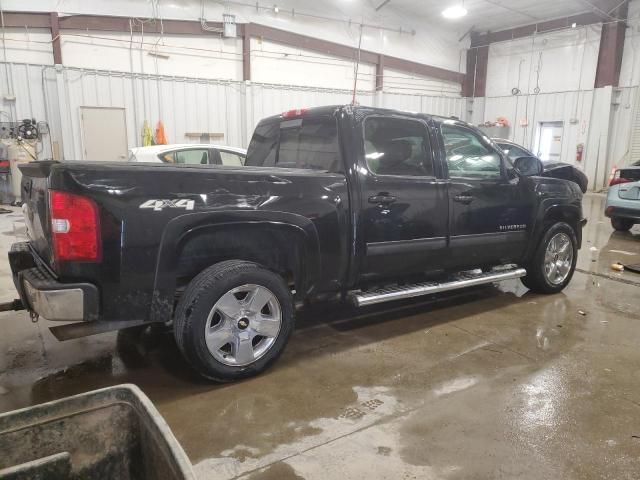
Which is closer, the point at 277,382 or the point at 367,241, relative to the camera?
the point at 277,382

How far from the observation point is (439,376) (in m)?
3.14

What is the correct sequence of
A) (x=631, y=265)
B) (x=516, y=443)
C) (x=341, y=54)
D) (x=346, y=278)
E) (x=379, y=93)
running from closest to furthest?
(x=516, y=443) → (x=346, y=278) → (x=631, y=265) → (x=341, y=54) → (x=379, y=93)

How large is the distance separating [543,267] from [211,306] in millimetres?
3598

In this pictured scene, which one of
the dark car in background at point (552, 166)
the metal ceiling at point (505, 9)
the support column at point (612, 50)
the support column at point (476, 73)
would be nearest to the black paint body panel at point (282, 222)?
the dark car in background at point (552, 166)

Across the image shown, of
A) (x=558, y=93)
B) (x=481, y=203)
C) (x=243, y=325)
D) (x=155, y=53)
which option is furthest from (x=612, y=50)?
(x=243, y=325)

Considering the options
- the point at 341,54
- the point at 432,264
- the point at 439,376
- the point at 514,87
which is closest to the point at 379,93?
the point at 341,54

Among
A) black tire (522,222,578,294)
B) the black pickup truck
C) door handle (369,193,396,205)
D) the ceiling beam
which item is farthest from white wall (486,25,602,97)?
door handle (369,193,396,205)

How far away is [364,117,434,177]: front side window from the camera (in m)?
3.53

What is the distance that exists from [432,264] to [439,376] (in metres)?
1.05

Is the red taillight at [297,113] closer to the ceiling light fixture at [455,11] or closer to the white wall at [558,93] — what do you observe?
the ceiling light fixture at [455,11]

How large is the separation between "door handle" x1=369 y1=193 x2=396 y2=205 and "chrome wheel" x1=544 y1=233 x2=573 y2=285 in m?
2.26

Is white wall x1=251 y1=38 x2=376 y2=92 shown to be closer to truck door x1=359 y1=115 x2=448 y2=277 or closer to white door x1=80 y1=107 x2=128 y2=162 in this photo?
white door x1=80 y1=107 x2=128 y2=162

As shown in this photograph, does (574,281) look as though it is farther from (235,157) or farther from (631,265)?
(235,157)

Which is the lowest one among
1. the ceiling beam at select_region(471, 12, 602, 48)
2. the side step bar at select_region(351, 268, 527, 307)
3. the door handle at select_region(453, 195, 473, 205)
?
the side step bar at select_region(351, 268, 527, 307)
